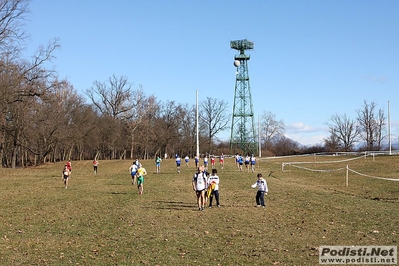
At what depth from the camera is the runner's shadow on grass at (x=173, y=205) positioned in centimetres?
1784

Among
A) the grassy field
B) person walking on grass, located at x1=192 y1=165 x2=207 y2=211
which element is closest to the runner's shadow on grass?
the grassy field

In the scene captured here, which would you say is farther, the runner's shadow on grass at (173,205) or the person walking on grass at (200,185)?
the runner's shadow on grass at (173,205)

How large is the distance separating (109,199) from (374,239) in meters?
13.8

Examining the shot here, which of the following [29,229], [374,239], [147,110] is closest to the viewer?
[374,239]

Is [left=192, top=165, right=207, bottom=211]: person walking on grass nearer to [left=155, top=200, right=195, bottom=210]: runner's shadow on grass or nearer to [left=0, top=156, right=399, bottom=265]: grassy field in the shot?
[left=0, top=156, right=399, bottom=265]: grassy field

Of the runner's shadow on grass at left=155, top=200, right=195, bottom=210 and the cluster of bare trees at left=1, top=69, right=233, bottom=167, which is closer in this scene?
the runner's shadow on grass at left=155, top=200, right=195, bottom=210

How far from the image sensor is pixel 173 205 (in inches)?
738

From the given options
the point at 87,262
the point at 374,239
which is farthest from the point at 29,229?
the point at 374,239

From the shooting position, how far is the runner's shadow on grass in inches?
702

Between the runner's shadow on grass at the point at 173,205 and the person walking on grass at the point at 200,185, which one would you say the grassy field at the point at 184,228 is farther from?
the person walking on grass at the point at 200,185

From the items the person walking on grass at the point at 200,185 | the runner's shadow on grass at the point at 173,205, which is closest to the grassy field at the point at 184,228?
the runner's shadow on grass at the point at 173,205

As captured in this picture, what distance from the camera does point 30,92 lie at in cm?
4078

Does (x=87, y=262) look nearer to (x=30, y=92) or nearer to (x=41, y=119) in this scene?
(x=30, y=92)

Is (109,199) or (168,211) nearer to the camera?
(168,211)
